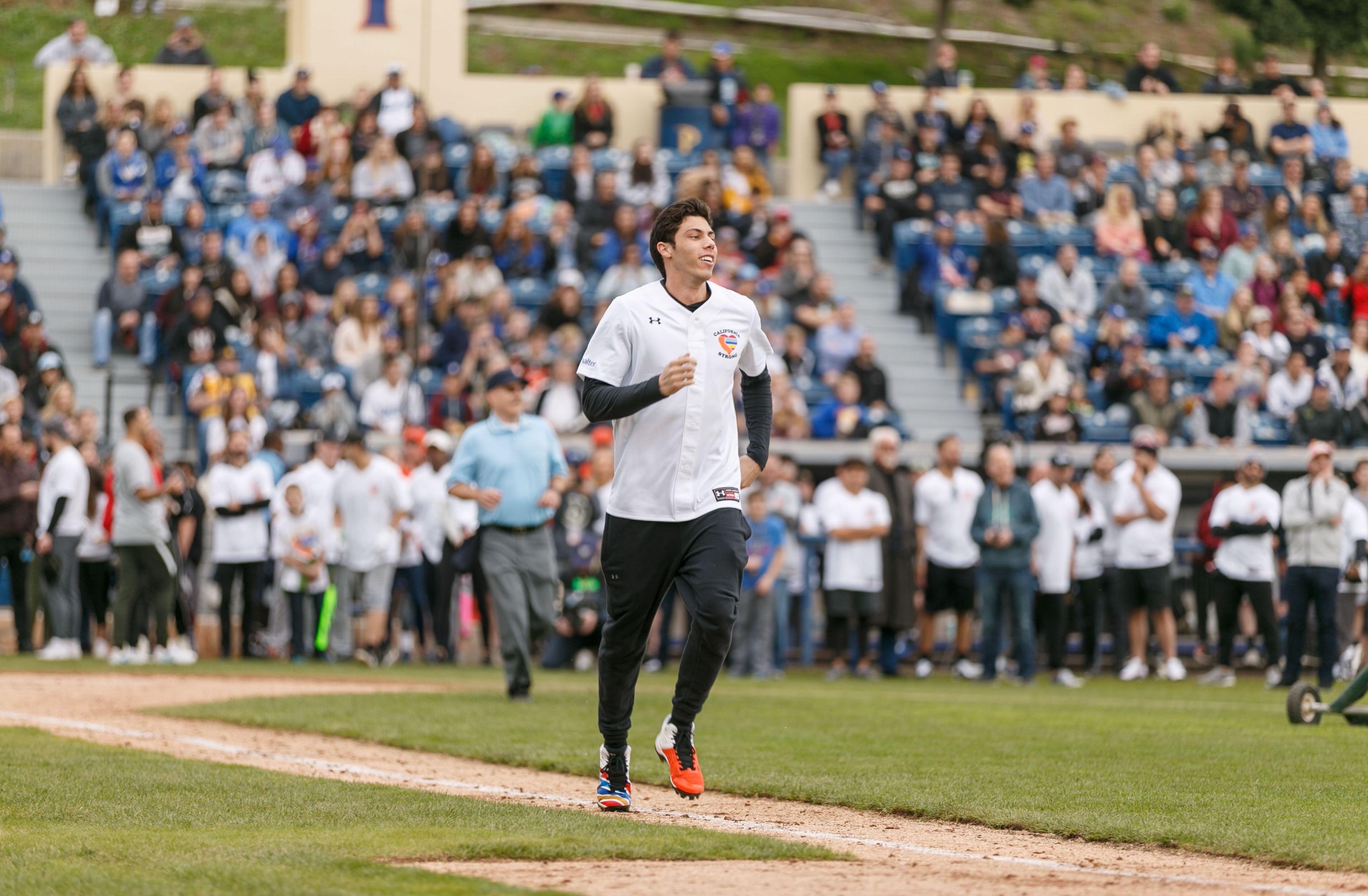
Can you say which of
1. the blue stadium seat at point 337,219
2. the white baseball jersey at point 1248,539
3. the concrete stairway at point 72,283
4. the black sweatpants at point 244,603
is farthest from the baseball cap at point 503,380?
the blue stadium seat at point 337,219

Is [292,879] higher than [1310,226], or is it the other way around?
[1310,226]

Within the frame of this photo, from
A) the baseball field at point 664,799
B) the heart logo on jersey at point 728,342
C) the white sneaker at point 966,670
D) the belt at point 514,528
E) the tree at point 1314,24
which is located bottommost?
the white sneaker at point 966,670

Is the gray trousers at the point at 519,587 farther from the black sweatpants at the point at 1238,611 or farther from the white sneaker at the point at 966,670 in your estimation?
the black sweatpants at the point at 1238,611

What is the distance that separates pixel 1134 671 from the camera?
18.8m

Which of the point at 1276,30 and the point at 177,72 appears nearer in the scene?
the point at 177,72

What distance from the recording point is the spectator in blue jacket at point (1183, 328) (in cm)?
2445

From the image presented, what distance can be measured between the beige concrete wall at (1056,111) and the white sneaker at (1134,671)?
39.0 feet

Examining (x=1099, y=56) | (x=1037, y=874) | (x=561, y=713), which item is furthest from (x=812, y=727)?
(x=1099, y=56)

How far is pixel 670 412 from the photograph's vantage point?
761cm

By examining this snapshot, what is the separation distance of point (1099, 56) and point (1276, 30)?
1014 centimetres

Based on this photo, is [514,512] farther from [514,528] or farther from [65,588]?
[65,588]

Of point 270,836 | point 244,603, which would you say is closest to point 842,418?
point 244,603

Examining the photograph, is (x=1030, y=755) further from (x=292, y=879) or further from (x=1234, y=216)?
(x=1234, y=216)

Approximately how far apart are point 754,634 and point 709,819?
36.5 feet
